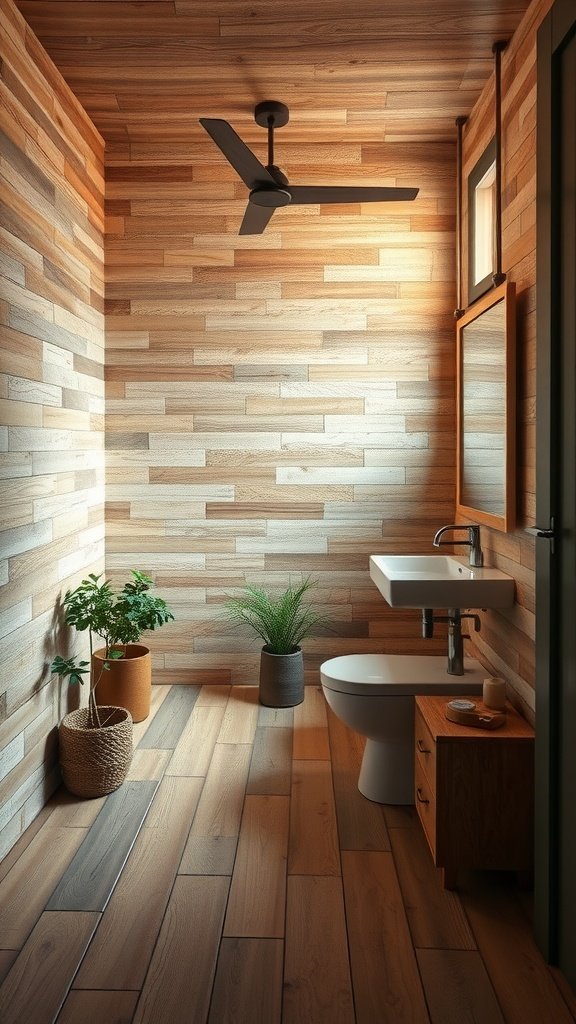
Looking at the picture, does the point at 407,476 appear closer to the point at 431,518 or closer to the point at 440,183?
the point at 431,518

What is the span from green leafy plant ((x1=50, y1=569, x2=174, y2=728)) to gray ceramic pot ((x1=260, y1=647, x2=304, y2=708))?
0.61 m

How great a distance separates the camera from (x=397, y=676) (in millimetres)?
2701

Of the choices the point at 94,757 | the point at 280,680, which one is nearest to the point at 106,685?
the point at 94,757

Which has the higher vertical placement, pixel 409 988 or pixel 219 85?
pixel 219 85

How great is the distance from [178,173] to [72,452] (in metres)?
1.61

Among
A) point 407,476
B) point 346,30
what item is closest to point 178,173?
point 346,30

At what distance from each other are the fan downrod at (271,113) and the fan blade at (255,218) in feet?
Answer: 1.45

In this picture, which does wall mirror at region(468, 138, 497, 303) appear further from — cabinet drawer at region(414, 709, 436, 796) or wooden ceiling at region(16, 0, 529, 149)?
cabinet drawer at region(414, 709, 436, 796)

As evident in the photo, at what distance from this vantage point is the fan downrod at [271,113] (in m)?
3.24

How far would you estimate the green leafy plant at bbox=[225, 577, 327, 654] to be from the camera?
12.1 ft

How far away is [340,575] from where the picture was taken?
12.7 feet

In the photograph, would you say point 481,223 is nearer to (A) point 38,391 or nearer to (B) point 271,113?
(B) point 271,113

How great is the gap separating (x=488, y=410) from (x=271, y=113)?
1.63 m

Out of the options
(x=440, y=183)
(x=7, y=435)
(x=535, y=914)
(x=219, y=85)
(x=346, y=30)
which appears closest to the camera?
(x=535, y=914)
